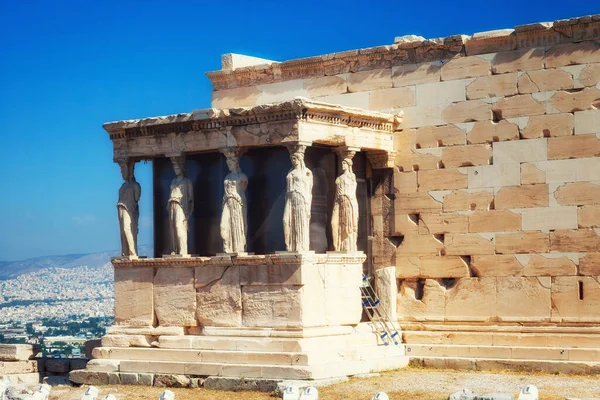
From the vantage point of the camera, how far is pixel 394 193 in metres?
21.5

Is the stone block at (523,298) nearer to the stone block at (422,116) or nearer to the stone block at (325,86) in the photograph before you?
the stone block at (422,116)

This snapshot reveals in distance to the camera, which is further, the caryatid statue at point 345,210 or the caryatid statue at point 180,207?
the caryatid statue at point 180,207

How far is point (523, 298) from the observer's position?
20000mm

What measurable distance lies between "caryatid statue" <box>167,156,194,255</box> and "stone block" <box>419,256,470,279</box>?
385cm

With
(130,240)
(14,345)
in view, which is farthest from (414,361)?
(14,345)

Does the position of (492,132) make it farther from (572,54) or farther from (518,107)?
(572,54)

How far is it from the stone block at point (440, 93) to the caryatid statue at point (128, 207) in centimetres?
495

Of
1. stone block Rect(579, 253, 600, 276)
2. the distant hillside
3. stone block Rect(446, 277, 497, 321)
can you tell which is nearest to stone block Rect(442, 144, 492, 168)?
stone block Rect(446, 277, 497, 321)

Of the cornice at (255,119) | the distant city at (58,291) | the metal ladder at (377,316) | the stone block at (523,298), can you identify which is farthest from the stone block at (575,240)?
the distant city at (58,291)

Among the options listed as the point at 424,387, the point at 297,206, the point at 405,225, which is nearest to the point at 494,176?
the point at 405,225

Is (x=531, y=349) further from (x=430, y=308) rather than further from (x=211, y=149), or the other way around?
(x=211, y=149)

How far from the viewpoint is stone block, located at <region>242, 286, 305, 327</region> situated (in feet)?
63.9

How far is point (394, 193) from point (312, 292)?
2.73 metres

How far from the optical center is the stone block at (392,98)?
70.2 feet
